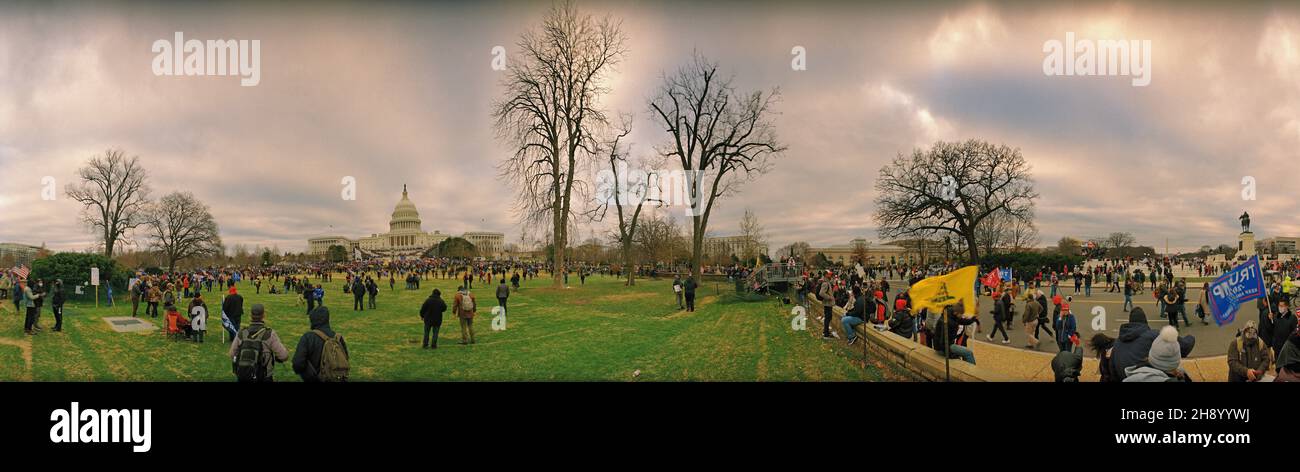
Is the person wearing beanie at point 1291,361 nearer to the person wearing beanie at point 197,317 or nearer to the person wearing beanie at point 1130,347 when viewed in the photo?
the person wearing beanie at point 1130,347

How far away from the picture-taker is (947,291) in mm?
6043

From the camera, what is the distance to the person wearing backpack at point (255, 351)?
16.1 ft

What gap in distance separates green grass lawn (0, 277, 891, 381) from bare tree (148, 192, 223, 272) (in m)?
1.55

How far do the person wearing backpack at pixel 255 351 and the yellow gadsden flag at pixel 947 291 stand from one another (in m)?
7.84

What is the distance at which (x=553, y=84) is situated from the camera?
10852mm

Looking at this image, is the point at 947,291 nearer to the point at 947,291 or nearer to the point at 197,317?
the point at 947,291

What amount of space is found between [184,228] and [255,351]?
7156 millimetres

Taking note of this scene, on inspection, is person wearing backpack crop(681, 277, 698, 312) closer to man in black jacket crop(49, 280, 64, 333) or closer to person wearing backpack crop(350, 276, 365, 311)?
person wearing backpack crop(350, 276, 365, 311)

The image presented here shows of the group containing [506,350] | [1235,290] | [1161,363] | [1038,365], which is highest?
[1235,290]

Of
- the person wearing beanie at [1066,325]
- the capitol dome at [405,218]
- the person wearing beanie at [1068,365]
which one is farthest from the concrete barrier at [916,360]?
the capitol dome at [405,218]

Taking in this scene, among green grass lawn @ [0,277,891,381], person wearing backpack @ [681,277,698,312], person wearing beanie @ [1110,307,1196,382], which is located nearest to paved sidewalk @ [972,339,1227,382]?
person wearing beanie @ [1110,307,1196,382]

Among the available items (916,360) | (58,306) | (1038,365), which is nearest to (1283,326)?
(1038,365)
